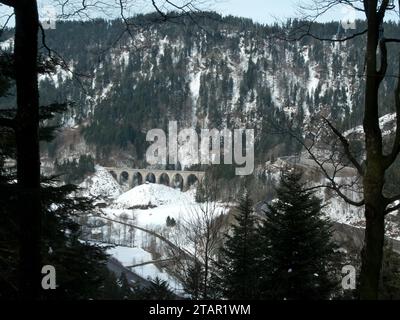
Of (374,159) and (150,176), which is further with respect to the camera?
(150,176)

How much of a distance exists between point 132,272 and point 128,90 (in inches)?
5477

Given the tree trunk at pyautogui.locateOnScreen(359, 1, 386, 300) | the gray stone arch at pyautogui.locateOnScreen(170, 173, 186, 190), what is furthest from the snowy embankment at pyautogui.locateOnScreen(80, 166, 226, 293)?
the tree trunk at pyautogui.locateOnScreen(359, 1, 386, 300)

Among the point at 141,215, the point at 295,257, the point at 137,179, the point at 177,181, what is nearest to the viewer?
the point at 295,257

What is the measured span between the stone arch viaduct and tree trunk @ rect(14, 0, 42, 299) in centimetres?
11530

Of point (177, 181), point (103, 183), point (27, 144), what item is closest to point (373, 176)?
point (27, 144)

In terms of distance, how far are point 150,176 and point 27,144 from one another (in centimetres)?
12348

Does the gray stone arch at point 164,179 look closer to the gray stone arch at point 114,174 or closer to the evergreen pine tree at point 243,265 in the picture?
the gray stone arch at point 114,174

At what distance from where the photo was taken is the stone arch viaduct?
121 m

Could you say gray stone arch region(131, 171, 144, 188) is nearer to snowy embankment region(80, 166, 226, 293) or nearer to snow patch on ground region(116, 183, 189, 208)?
snowy embankment region(80, 166, 226, 293)

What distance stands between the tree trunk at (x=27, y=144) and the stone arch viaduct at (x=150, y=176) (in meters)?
115

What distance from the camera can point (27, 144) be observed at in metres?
3.91

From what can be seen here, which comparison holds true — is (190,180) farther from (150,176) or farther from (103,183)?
(103,183)

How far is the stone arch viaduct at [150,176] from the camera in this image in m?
121
